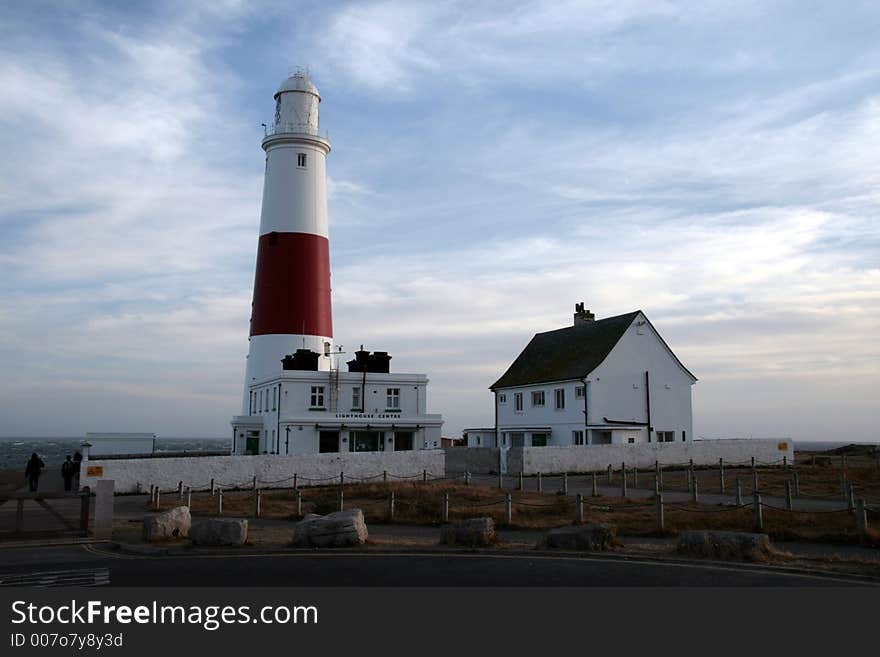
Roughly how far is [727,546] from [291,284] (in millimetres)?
31694

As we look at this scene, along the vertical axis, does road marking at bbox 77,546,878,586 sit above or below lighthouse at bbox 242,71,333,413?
below

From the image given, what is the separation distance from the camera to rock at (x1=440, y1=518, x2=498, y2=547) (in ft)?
49.8

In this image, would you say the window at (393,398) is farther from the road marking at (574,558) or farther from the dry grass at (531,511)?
the road marking at (574,558)

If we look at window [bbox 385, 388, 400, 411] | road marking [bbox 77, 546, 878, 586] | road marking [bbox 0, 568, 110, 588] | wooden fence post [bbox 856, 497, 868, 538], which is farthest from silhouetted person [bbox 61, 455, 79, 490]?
wooden fence post [bbox 856, 497, 868, 538]

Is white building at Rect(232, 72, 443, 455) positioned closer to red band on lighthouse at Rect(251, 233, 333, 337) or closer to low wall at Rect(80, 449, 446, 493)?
red band on lighthouse at Rect(251, 233, 333, 337)

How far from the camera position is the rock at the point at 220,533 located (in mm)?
15391

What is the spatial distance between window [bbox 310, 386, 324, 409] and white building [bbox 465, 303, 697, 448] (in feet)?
45.1

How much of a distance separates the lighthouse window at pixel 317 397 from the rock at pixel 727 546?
29.2 metres

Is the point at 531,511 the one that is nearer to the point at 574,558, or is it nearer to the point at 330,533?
the point at 574,558

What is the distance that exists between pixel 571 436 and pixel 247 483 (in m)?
19.9

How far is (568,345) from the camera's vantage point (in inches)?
1943

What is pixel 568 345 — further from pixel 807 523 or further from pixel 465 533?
pixel 465 533

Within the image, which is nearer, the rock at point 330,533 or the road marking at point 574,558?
the road marking at point 574,558

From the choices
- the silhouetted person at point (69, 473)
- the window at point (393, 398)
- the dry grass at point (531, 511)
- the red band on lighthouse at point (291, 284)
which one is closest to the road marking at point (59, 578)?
the dry grass at point (531, 511)
